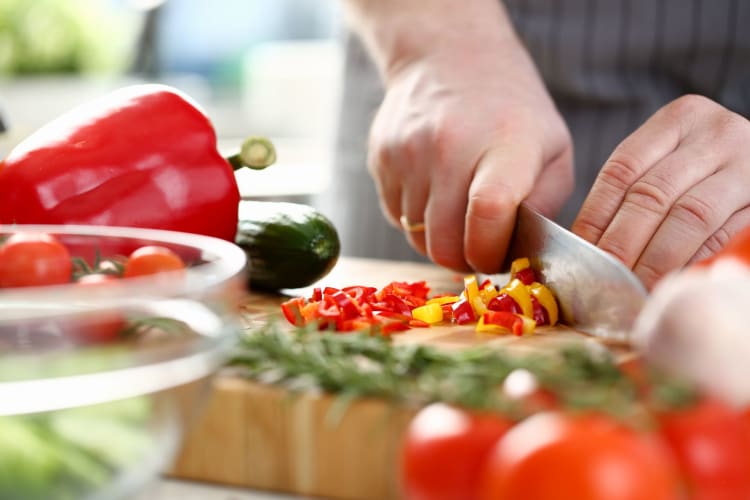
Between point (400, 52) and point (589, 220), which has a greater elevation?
point (400, 52)

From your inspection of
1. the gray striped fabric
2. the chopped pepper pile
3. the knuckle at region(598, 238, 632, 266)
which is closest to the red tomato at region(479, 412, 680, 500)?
the chopped pepper pile

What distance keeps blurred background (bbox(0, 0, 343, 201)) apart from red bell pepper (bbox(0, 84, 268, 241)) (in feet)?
10.9

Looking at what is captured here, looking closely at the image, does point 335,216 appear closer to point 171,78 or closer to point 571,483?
point 571,483

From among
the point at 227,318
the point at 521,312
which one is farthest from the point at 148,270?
the point at 521,312

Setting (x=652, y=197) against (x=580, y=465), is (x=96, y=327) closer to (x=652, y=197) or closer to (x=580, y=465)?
(x=580, y=465)

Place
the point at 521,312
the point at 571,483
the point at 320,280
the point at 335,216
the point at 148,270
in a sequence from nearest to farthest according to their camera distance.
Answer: the point at 571,483 < the point at 148,270 < the point at 521,312 < the point at 320,280 < the point at 335,216

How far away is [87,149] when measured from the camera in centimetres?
132

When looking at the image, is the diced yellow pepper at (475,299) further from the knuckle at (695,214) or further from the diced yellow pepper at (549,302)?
the knuckle at (695,214)

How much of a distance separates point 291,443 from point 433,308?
1.50ft

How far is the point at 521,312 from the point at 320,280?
1.50ft

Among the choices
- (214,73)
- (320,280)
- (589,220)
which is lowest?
(214,73)

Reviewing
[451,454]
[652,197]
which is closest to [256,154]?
[652,197]

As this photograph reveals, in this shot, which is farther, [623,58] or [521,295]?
[623,58]

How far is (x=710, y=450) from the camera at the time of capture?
0.65 m
